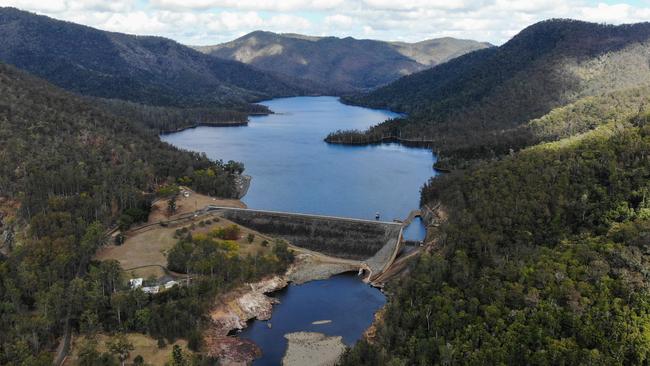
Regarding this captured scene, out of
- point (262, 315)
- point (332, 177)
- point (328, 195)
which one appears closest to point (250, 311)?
point (262, 315)

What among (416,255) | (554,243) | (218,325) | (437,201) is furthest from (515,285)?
(437,201)

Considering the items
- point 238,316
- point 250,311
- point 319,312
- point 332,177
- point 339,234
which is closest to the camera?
point 238,316

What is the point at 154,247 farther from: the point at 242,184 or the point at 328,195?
the point at 242,184

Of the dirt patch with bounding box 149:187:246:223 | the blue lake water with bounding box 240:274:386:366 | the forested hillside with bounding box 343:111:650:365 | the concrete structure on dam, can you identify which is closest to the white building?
the blue lake water with bounding box 240:274:386:366

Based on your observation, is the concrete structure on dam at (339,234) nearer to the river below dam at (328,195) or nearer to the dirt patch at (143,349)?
the river below dam at (328,195)

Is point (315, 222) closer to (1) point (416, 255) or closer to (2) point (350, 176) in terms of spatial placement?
(1) point (416, 255)

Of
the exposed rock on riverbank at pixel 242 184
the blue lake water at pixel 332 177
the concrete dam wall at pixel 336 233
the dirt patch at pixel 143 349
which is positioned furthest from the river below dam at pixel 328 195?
the dirt patch at pixel 143 349
